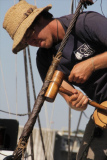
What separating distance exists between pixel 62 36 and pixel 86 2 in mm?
255

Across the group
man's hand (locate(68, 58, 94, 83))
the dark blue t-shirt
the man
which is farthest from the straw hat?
man's hand (locate(68, 58, 94, 83))

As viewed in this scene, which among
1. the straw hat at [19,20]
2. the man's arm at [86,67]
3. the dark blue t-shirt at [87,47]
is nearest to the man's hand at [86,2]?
the dark blue t-shirt at [87,47]

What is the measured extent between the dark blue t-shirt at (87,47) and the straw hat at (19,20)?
182 millimetres

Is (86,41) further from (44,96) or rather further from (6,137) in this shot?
(6,137)

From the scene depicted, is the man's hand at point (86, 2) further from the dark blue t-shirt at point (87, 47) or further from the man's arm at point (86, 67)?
the man's arm at point (86, 67)

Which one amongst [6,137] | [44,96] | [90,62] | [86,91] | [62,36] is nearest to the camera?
[44,96]

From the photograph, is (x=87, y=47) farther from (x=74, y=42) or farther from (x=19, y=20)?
(x=19, y=20)

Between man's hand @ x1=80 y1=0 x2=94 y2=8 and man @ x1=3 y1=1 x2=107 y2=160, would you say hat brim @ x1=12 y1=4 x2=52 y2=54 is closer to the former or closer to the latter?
man @ x1=3 y1=1 x2=107 y2=160

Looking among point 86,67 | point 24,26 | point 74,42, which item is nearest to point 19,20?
point 24,26

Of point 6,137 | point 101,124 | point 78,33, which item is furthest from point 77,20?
point 6,137

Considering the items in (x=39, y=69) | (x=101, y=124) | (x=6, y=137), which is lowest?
(x=6, y=137)

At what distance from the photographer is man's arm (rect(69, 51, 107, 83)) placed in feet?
7.75

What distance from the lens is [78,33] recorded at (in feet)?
8.16

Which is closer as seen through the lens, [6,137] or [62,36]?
[62,36]
